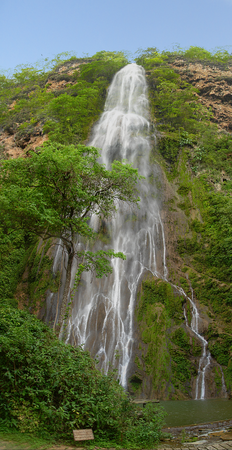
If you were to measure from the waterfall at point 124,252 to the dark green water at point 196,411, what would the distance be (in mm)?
2384

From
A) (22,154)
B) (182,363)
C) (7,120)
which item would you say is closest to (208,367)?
(182,363)

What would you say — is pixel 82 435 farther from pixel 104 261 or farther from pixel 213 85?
pixel 213 85

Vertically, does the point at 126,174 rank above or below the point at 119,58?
below

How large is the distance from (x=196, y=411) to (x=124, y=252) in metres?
8.90

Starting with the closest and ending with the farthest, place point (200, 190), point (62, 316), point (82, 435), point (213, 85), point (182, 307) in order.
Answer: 1. point (82, 435)
2. point (62, 316)
3. point (182, 307)
4. point (200, 190)
5. point (213, 85)

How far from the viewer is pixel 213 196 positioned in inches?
790

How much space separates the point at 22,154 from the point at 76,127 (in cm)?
566

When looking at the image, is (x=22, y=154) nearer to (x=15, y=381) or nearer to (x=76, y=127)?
(x=76, y=127)

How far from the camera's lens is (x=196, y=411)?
9.62m

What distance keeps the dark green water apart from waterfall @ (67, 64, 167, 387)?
2384 millimetres

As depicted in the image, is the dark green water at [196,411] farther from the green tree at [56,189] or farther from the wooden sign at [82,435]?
the green tree at [56,189]

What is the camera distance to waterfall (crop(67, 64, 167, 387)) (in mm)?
13594

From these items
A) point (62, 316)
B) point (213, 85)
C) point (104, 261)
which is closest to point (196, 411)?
point (62, 316)

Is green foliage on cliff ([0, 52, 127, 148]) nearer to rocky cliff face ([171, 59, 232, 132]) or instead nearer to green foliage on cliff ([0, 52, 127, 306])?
green foliage on cliff ([0, 52, 127, 306])
